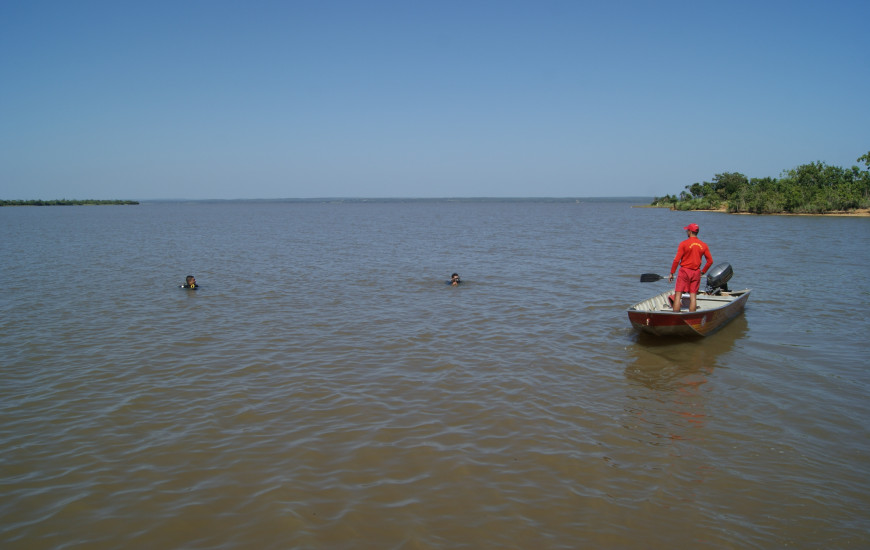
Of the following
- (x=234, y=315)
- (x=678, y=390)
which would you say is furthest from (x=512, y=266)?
(x=678, y=390)

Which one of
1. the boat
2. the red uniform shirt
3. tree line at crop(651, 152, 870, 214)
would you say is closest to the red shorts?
the red uniform shirt

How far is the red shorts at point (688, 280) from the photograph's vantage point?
37.5ft

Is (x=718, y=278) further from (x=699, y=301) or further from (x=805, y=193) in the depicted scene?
(x=805, y=193)

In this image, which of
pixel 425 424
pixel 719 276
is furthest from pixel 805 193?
pixel 425 424

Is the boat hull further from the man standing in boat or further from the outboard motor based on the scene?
the outboard motor

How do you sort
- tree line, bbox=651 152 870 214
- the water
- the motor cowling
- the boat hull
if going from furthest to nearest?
tree line, bbox=651 152 870 214
the motor cowling
the boat hull
the water

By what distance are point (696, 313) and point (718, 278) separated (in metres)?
3.77

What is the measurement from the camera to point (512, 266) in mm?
23391

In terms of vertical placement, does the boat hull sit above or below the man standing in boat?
below

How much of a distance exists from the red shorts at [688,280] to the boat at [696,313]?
0.51 m

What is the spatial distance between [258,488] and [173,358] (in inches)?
219

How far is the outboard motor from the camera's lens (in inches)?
555

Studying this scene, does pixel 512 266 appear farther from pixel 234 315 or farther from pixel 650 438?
pixel 650 438

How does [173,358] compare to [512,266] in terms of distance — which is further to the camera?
[512,266]
